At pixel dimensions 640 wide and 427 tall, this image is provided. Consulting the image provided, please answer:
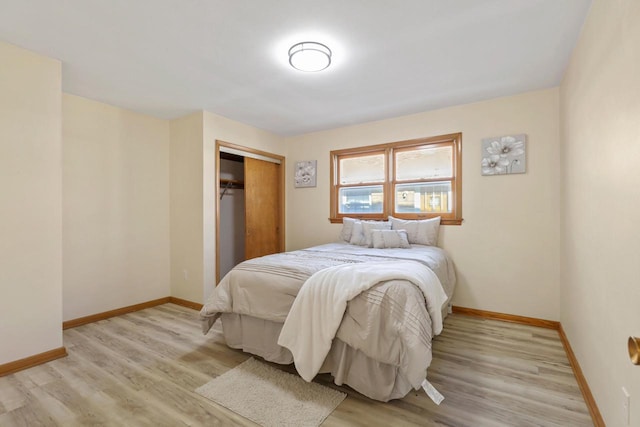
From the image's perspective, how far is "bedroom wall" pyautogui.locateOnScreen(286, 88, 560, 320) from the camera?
3039 mm

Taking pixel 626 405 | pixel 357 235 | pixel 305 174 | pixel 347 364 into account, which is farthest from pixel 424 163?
pixel 626 405

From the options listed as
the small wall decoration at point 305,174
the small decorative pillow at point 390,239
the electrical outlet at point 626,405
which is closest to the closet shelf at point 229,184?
the small wall decoration at point 305,174

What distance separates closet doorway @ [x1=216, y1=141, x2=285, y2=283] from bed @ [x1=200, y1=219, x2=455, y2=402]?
1988 millimetres

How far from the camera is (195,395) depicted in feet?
6.28

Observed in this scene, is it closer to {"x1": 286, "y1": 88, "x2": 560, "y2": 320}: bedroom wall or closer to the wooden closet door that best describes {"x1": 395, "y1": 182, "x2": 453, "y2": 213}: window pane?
{"x1": 286, "y1": 88, "x2": 560, "y2": 320}: bedroom wall

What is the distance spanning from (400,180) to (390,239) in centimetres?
99

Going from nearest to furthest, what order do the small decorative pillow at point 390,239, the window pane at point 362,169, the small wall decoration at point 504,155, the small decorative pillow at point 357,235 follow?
1. the small wall decoration at point 504,155
2. the small decorative pillow at point 390,239
3. the small decorative pillow at point 357,235
4. the window pane at point 362,169

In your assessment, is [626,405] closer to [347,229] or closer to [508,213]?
[508,213]

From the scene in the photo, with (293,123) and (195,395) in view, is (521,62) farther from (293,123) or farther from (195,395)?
(195,395)

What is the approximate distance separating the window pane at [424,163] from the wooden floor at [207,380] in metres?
1.93

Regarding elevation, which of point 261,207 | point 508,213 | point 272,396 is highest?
point 261,207

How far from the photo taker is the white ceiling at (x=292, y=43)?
1.87 metres

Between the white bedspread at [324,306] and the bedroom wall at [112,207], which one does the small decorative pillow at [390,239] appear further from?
the bedroom wall at [112,207]

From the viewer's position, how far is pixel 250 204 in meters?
4.42
